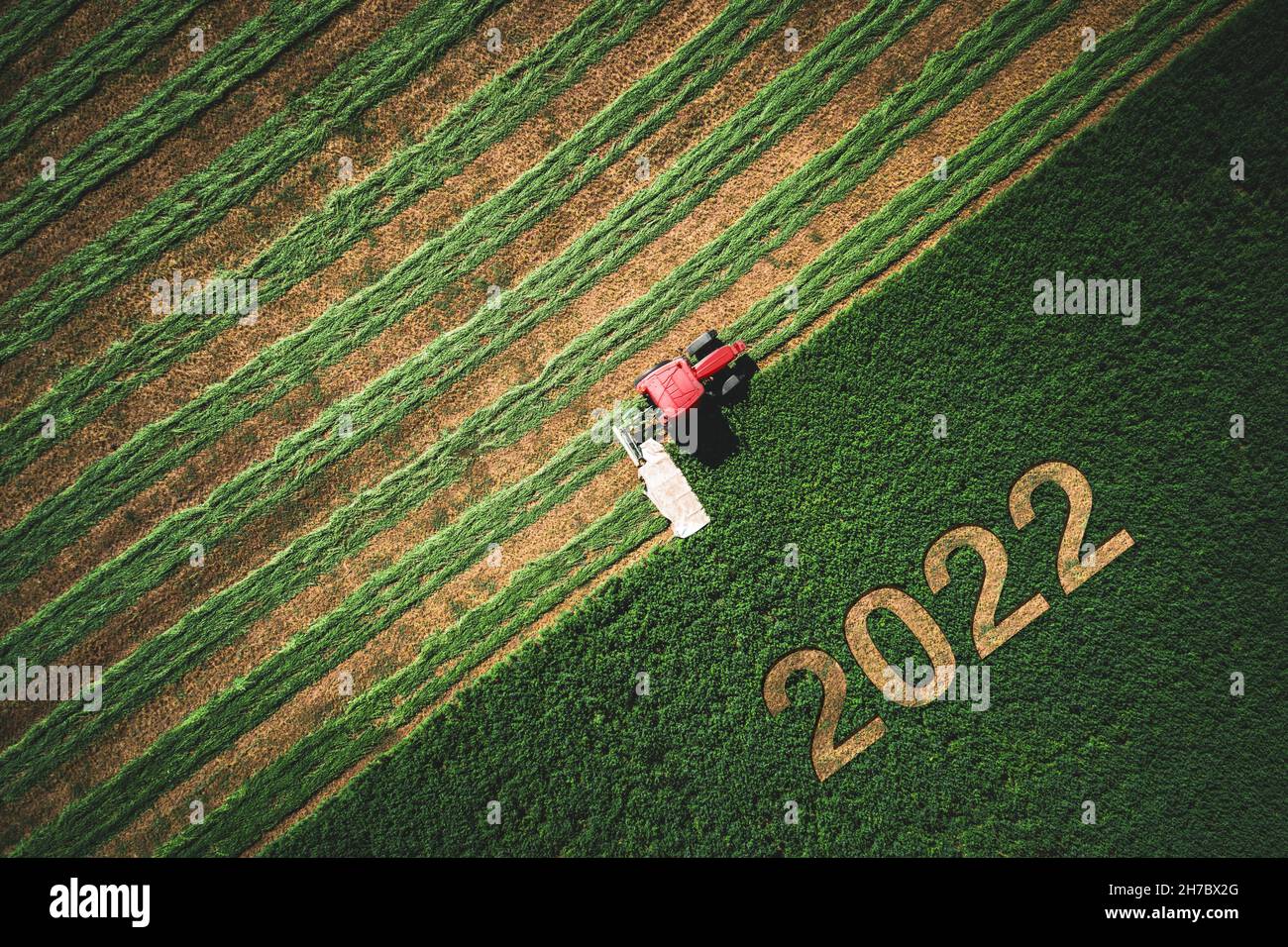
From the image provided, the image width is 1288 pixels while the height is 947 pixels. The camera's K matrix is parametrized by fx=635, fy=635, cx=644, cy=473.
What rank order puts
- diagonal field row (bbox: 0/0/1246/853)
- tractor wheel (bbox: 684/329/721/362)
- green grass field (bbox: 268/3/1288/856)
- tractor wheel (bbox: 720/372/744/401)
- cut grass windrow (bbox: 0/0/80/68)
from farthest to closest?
diagonal field row (bbox: 0/0/1246/853), green grass field (bbox: 268/3/1288/856), cut grass windrow (bbox: 0/0/80/68), tractor wheel (bbox: 720/372/744/401), tractor wheel (bbox: 684/329/721/362)

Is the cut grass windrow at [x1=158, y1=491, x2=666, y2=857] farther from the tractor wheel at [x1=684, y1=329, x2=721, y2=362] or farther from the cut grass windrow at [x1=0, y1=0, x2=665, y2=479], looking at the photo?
the cut grass windrow at [x1=0, y1=0, x2=665, y2=479]

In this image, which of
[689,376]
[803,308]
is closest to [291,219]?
[689,376]

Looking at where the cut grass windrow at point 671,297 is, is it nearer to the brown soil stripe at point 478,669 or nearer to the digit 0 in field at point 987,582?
the brown soil stripe at point 478,669

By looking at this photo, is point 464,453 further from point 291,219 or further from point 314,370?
point 291,219

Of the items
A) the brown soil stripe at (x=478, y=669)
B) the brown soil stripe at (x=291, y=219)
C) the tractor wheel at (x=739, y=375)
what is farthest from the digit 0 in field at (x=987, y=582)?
the brown soil stripe at (x=291, y=219)

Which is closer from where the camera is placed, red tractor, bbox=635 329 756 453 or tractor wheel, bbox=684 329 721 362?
red tractor, bbox=635 329 756 453

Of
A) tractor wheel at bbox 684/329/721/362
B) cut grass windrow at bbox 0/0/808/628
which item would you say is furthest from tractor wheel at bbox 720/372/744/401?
cut grass windrow at bbox 0/0/808/628

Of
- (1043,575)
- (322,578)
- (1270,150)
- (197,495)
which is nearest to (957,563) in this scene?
(1043,575)
